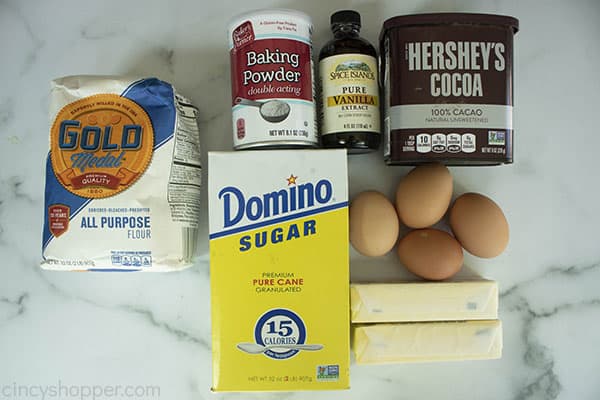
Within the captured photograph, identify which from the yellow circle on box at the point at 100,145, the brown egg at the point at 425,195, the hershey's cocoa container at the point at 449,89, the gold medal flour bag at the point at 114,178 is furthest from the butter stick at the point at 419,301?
the yellow circle on box at the point at 100,145

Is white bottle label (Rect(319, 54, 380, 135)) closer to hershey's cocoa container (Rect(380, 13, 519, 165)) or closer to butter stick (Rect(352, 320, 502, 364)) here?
hershey's cocoa container (Rect(380, 13, 519, 165))

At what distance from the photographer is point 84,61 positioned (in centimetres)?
93

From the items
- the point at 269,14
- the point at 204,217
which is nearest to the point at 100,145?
the point at 204,217

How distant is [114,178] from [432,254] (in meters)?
0.58

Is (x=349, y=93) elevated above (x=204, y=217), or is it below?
above

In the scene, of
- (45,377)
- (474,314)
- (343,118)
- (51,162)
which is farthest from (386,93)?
(45,377)

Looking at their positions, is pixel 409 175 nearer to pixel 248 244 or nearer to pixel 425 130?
pixel 425 130

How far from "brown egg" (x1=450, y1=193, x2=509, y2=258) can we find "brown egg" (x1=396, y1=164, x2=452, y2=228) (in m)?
0.04

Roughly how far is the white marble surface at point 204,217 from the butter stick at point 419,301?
0.33ft

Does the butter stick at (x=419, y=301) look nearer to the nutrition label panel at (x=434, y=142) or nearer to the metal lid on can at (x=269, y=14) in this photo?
the nutrition label panel at (x=434, y=142)

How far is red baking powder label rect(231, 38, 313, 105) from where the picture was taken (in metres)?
0.78

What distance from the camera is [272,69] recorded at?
2.55 feet

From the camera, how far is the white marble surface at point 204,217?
922mm

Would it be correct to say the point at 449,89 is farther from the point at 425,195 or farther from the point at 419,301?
the point at 419,301
